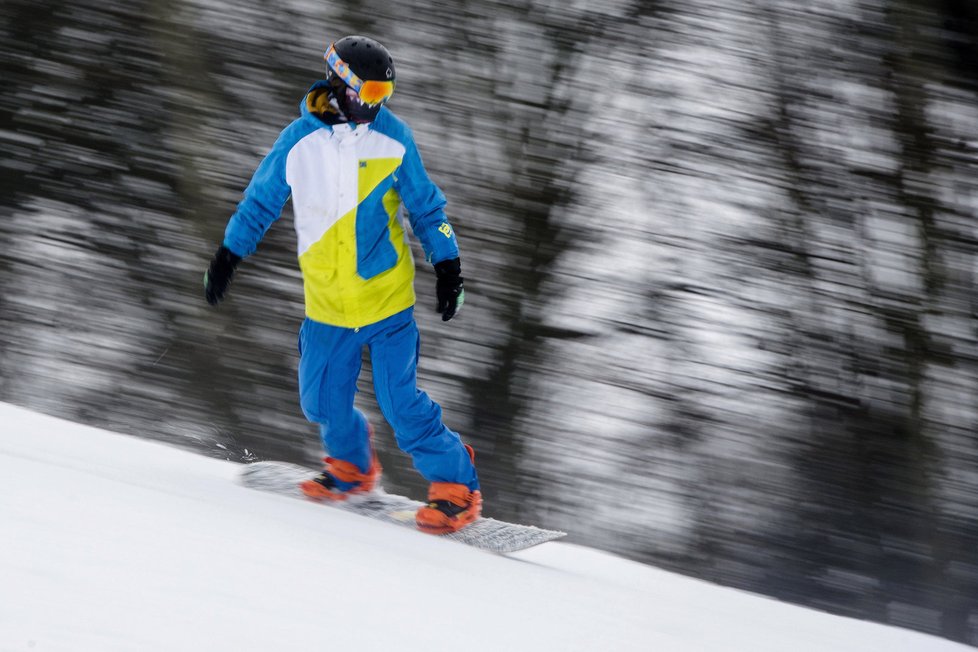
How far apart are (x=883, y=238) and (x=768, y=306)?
0.73m

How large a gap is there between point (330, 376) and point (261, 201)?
2.21 ft

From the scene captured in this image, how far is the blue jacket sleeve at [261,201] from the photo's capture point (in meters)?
3.22

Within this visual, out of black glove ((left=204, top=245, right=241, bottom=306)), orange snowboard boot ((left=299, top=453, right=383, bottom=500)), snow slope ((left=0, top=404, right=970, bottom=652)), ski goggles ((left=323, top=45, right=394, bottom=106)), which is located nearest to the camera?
snow slope ((left=0, top=404, right=970, bottom=652))

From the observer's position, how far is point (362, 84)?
3062 millimetres

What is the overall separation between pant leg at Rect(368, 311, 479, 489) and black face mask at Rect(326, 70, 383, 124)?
2.38 ft

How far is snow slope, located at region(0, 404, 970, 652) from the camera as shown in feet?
5.54

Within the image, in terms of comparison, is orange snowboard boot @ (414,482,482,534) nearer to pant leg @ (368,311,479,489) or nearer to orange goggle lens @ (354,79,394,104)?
pant leg @ (368,311,479,489)

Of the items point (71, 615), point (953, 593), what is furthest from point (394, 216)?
point (953, 593)

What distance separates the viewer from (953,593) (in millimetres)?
5594

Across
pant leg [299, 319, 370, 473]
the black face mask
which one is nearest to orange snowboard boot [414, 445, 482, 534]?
pant leg [299, 319, 370, 473]

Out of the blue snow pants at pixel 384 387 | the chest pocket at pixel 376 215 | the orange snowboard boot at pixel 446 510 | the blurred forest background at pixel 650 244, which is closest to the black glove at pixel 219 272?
the blue snow pants at pixel 384 387

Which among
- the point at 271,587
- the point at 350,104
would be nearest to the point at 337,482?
the point at 350,104

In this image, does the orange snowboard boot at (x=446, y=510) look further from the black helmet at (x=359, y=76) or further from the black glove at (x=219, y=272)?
the black helmet at (x=359, y=76)

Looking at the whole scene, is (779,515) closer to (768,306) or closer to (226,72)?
(768,306)
